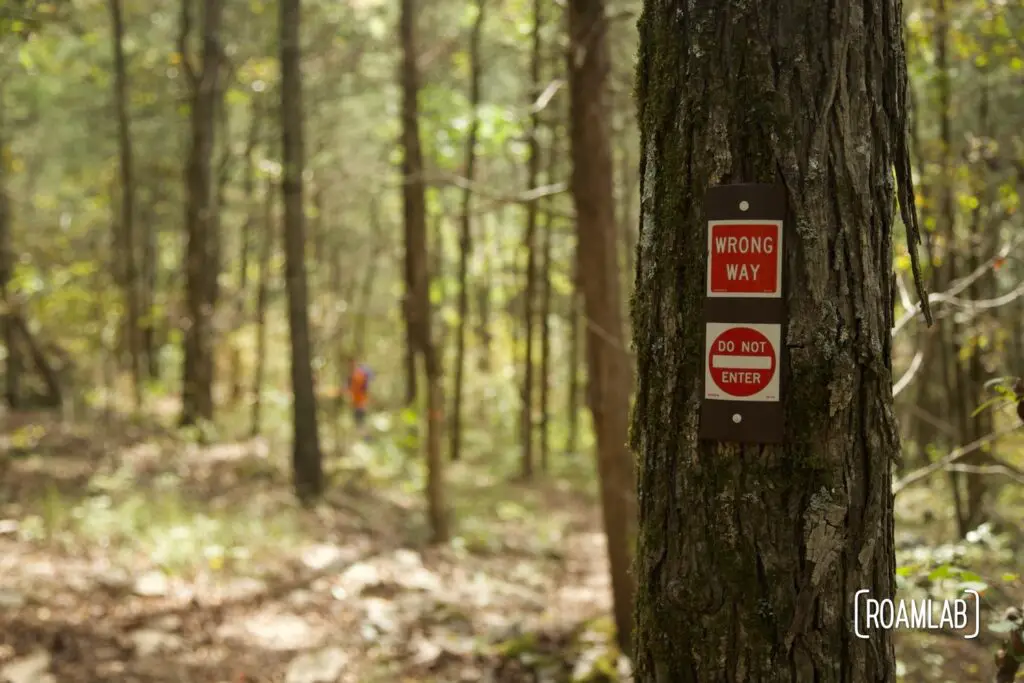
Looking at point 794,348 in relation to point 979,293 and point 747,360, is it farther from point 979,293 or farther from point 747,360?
point 979,293

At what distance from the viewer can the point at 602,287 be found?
22.1ft

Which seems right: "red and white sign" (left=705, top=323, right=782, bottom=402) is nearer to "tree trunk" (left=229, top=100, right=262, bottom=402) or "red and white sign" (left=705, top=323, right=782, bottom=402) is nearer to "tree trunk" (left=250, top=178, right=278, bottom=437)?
"tree trunk" (left=250, top=178, right=278, bottom=437)

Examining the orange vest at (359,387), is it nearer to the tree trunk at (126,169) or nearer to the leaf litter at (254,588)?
the tree trunk at (126,169)

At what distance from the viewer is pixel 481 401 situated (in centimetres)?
2478

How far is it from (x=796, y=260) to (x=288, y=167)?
33.0 ft

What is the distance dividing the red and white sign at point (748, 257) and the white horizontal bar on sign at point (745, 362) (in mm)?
143

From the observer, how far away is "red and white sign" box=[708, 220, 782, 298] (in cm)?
193

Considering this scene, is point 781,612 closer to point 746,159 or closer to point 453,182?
point 746,159

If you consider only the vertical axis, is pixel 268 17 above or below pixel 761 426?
above

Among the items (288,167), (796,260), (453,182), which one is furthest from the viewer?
(288,167)

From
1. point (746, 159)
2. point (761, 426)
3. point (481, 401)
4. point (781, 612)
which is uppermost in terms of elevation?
point (746, 159)

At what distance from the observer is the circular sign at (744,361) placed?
1940 millimetres

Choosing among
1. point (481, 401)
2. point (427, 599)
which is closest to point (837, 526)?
point (427, 599)

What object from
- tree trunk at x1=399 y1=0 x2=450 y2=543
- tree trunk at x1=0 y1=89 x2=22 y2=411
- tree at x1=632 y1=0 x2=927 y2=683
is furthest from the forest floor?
tree at x1=632 y1=0 x2=927 y2=683
